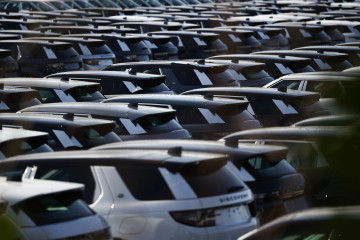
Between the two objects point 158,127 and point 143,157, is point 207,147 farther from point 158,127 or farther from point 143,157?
point 158,127

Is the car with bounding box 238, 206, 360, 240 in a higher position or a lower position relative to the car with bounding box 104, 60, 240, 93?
higher

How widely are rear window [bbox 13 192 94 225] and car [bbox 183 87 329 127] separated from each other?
24.9ft

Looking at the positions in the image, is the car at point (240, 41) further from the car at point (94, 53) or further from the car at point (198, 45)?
the car at point (94, 53)

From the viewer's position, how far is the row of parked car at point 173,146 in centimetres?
532

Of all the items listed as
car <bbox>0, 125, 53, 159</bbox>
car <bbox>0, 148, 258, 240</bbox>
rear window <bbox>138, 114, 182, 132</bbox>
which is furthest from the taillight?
rear window <bbox>138, 114, 182, 132</bbox>

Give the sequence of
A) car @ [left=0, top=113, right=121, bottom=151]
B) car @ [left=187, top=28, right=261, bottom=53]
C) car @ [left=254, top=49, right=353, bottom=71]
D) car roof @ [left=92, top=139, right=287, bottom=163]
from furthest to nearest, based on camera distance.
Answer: car @ [left=187, top=28, right=261, bottom=53]
car @ [left=254, top=49, right=353, bottom=71]
car @ [left=0, top=113, right=121, bottom=151]
car roof @ [left=92, top=139, right=287, bottom=163]

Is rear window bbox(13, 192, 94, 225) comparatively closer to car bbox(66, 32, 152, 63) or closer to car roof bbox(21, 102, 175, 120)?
car roof bbox(21, 102, 175, 120)

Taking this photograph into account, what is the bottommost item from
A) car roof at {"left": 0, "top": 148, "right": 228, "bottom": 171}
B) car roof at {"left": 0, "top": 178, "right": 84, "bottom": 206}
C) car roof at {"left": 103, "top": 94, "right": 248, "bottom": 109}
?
car roof at {"left": 103, "top": 94, "right": 248, "bottom": 109}

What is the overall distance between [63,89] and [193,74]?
3.38m

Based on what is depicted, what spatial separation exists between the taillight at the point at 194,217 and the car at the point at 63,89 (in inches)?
305

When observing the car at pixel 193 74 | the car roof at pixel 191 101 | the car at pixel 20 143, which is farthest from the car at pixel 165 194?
the car at pixel 193 74

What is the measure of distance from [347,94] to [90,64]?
19209mm

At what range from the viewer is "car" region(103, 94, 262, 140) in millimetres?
12602

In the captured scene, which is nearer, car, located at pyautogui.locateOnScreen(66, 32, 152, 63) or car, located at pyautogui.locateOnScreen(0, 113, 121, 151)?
car, located at pyautogui.locateOnScreen(0, 113, 121, 151)
